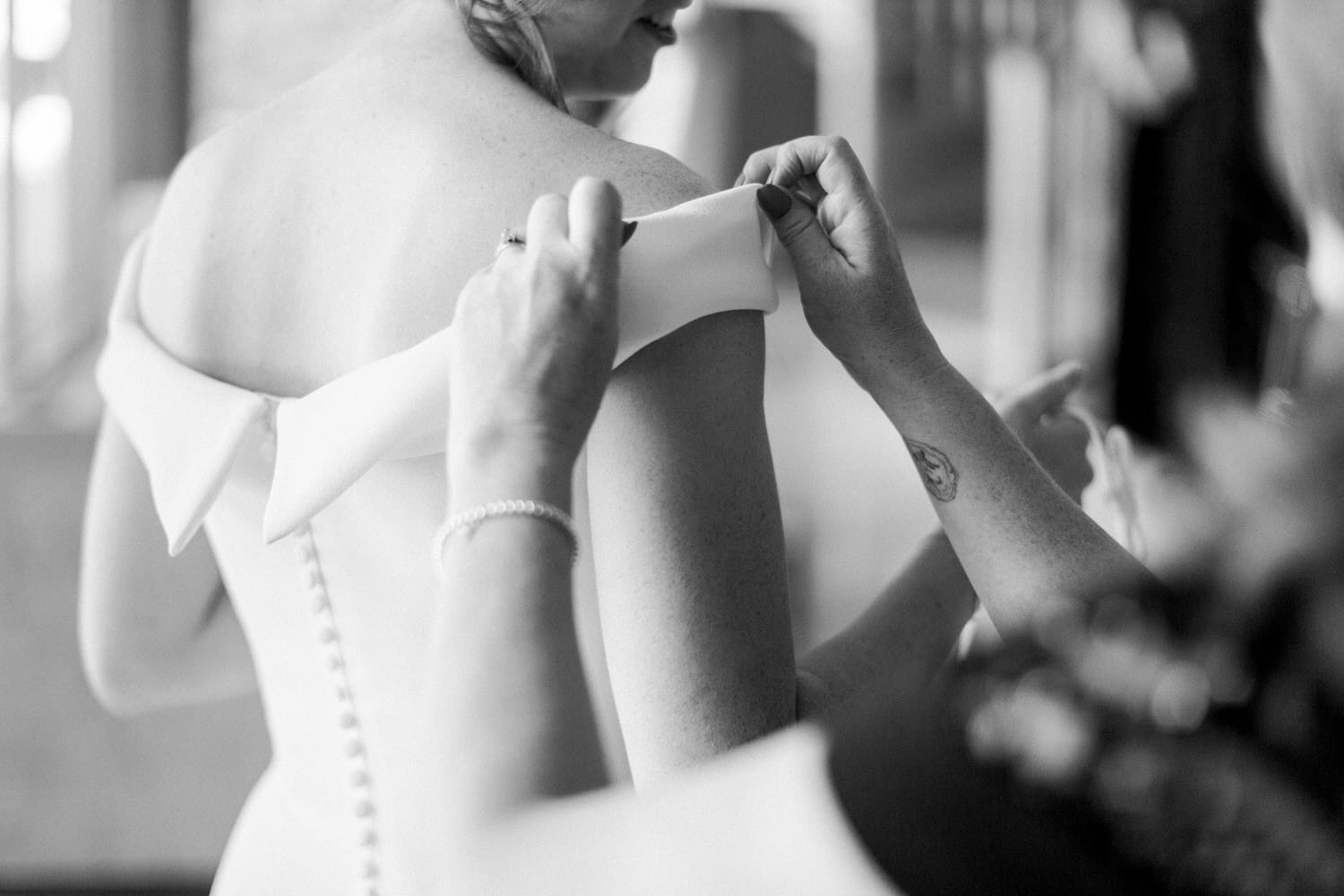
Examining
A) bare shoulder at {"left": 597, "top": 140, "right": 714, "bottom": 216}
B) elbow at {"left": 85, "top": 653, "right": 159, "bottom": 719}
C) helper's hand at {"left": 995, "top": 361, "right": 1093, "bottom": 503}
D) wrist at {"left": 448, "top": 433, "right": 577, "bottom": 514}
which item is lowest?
elbow at {"left": 85, "top": 653, "right": 159, "bottom": 719}

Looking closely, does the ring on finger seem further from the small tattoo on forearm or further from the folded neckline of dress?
the small tattoo on forearm

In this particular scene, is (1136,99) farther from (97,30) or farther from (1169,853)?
(1169,853)

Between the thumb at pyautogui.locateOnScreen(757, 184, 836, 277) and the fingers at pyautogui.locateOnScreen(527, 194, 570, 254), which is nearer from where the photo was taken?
the fingers at pyautogui.locateOnScreen(527, 194, 570, 254)

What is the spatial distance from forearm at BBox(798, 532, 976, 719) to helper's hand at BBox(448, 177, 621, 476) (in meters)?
0.33

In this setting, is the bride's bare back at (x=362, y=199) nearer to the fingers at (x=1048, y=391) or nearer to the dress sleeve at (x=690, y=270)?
the dress sleeve at (x=690, y=270)

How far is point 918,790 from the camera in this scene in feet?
1.30

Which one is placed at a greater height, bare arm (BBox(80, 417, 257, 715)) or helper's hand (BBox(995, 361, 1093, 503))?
helper's hand (BBox(995, 361, 1093, 503))

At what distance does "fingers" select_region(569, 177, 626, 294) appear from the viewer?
645mm

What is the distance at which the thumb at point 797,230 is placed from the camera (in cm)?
82

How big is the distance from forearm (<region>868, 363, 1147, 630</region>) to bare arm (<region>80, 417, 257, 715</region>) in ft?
1.93

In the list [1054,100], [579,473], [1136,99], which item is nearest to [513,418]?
[579,473]

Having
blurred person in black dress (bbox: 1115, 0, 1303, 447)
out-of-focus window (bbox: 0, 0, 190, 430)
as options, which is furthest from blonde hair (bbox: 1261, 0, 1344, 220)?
blurred person in black dress (bbox: 1115, 0, 1303, 447)

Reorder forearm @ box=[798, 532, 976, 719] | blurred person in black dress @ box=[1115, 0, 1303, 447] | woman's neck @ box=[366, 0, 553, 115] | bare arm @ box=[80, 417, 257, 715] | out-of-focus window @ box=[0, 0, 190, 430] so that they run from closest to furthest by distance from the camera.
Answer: woman's neck @ box=[366, 0, 553, 115] → forearm @ box=[798, 532, 976, 719] → bare arm @ box=[80, 417, 257, 715] → out-of-focus window @ box=[0, 0, 190, 430] → blurred person in black dress @ box=[1115, 0, 1303, 447]

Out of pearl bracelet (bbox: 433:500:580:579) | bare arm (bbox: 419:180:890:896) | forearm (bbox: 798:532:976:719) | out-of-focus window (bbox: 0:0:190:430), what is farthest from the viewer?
out-of-focus window (bbox: 0:0:190:430)
